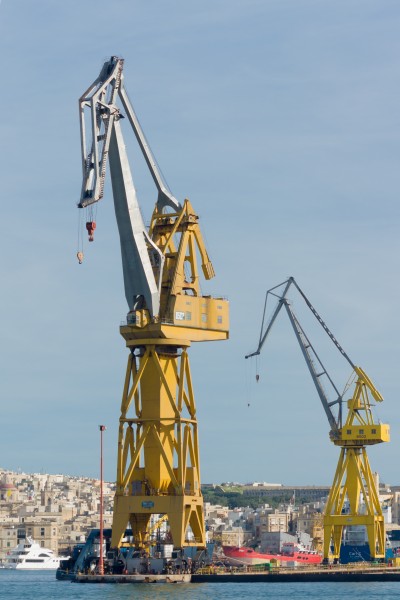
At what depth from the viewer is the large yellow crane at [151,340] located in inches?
3361

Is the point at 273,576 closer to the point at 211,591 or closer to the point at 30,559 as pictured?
the point at 211,591

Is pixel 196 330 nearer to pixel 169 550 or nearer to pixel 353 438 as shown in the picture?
pixel 169 550

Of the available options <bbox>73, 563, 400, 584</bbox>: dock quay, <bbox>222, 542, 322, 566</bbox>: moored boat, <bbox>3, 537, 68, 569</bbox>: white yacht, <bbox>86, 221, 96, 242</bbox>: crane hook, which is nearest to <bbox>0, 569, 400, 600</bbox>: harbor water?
<bbox>73, 563, 400, 584</bbox>: dock quay

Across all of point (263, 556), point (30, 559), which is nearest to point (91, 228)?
point (263, 556)

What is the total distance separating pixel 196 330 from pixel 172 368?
2495 millimetres

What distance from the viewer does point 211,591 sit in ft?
261

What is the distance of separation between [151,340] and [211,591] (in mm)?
14312

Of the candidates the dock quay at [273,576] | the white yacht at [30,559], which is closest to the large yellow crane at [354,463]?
the dock quay at [273,576]

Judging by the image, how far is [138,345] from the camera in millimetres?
86688

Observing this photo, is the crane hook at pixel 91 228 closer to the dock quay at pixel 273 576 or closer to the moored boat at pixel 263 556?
the dock quay at pixel 273 576

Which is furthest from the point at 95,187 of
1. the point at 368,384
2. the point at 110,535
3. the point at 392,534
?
the point at 392,534

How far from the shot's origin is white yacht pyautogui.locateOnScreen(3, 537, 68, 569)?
175 m

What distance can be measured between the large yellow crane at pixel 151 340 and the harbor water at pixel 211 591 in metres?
4.07

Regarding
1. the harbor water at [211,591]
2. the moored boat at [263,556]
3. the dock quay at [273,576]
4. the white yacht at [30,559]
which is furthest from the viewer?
the white yacht at [30,559]
